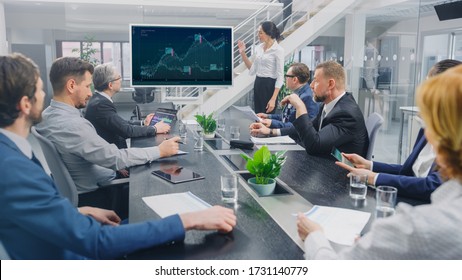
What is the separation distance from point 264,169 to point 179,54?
1.97 meters

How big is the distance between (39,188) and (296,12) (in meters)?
6.86

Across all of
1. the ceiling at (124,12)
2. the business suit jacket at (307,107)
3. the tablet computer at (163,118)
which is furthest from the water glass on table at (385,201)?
the ceiling at (124,12)

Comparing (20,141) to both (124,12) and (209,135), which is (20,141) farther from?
(124,12)

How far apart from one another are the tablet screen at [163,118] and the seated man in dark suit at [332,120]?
1090 mm

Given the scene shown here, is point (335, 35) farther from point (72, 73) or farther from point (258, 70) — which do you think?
point (72, 73)

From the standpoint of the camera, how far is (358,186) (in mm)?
1529

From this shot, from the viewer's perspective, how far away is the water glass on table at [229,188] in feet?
4.76

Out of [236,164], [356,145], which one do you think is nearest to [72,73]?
[236,164]

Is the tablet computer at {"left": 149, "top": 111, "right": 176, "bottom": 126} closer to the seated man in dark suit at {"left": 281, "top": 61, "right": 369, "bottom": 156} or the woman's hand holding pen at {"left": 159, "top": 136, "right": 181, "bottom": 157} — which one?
the woman's hand holding pen at {"left": 159, "top": 136, "right": 181, "bottom": 157}

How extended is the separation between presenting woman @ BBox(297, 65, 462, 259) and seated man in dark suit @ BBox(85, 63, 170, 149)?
214cm

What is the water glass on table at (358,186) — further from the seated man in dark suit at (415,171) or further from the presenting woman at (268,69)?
the presenting woman at (268,69)

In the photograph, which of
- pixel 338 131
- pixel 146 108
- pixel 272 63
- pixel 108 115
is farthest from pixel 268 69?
pixel 338 131
